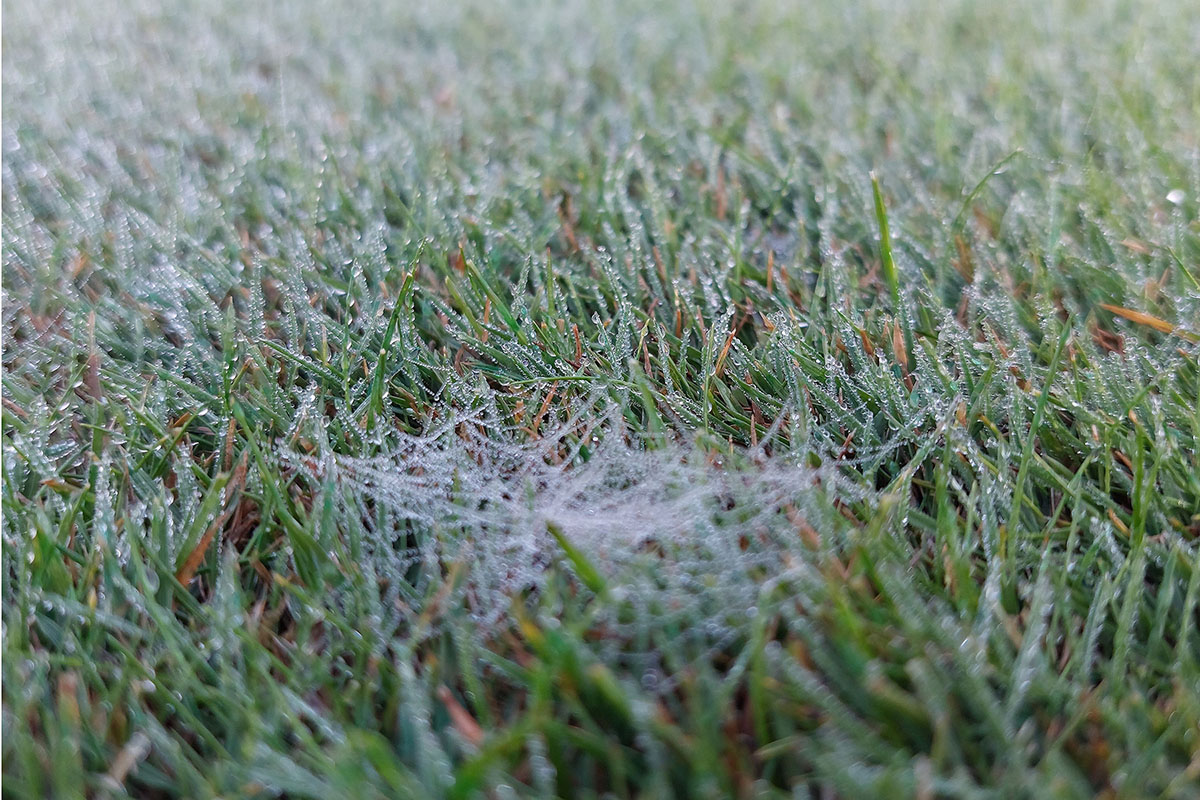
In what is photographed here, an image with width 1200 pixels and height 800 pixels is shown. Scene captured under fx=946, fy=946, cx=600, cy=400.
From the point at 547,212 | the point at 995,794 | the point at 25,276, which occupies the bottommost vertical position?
the point at 995,794

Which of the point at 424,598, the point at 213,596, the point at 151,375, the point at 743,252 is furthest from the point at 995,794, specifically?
the point at 151,375

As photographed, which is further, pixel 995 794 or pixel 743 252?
pixel 743 252

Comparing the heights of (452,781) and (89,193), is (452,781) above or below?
below

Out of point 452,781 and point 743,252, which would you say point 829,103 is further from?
point 452,781

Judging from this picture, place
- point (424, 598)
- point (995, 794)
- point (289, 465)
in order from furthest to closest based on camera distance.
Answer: point (289, 465)
point (424, 598)
point (995, 794)

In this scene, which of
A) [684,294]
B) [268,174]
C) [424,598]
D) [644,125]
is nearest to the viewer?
[424,598]

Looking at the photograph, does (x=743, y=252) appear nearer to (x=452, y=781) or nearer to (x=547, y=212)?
(x=547, y=212)
